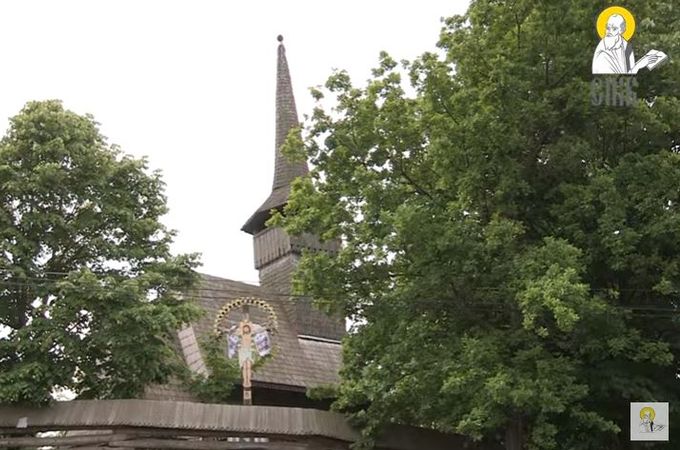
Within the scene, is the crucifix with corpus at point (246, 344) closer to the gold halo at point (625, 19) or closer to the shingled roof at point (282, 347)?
the shingled roof at point (282, 347)

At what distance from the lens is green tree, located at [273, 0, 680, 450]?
13625 millimetres

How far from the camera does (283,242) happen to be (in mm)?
29516

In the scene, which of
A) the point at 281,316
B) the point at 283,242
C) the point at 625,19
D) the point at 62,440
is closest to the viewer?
the point at 625,19

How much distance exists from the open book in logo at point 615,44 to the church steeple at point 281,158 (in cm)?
1685

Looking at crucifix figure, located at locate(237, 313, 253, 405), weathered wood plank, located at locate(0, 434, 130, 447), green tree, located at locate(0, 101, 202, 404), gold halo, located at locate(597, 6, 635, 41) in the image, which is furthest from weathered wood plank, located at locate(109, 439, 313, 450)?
gold halo, located at locate(597, 6, 635, 41)

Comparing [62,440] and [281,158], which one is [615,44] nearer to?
[62,440]

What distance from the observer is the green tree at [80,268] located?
14.1m

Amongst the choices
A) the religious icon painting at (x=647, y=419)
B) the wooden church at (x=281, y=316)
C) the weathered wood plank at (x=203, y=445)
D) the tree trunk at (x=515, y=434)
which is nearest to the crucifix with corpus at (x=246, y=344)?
the wooden church at (x=281, y=316)

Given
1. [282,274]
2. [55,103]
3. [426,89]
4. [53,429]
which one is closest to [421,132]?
[426,89]

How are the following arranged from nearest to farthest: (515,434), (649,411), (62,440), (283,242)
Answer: (649,411) < (62,440) < (515,434) < (283,242)

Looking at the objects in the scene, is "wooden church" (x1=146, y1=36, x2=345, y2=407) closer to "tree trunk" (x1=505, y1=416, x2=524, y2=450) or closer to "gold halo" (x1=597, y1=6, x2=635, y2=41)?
"tree trunk" (x1=505, y1=416, x2=524, y2=450)

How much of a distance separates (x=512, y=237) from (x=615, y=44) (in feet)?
9.92

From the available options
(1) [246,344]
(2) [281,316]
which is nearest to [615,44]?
(1) [246,344]

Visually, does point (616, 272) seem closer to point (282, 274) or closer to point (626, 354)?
point (626, 354)
